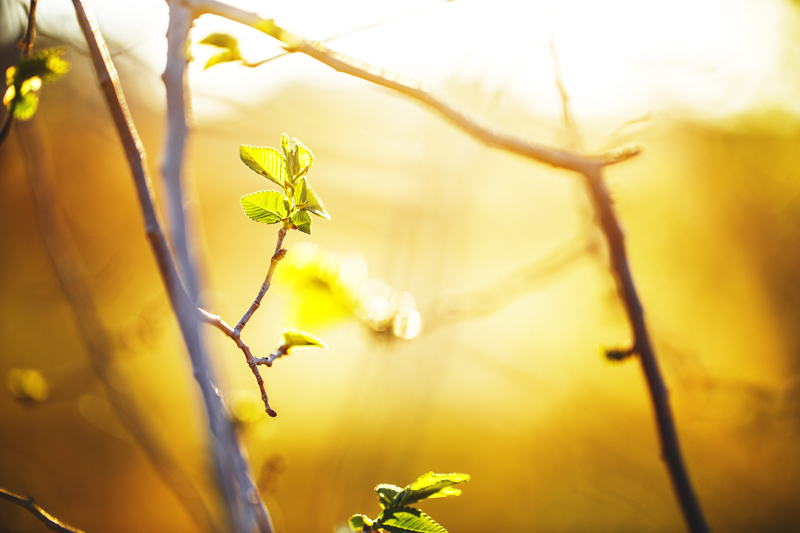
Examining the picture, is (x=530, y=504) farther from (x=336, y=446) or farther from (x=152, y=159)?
(x=152, y=159)

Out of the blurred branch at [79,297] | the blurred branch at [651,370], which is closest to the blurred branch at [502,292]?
the blurred branch at [651,370]

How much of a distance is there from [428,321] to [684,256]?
161 cm

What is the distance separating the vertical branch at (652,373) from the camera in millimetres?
239

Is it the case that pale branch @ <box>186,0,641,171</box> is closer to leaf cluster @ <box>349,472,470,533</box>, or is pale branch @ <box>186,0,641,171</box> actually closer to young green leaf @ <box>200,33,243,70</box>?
young green leaf @ <box>200,33,243,70</box>

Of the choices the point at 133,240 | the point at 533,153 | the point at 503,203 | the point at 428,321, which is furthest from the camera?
the point at 503,203

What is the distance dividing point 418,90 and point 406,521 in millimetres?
243

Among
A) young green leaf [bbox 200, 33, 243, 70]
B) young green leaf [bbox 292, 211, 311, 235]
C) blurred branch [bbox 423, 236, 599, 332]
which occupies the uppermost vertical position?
blurred branch [bbox 423, 236, 599, 332]

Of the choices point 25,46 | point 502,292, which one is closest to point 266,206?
point 25,46

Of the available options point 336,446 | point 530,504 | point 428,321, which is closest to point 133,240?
point 336,446

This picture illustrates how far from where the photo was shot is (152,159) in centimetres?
178

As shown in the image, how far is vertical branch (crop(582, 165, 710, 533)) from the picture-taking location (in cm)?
24

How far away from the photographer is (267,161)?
0.64 ft

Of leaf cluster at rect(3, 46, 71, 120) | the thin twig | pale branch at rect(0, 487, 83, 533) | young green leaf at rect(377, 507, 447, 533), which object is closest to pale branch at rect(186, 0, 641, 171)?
the thin twig

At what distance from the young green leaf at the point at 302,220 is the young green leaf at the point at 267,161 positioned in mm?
19
